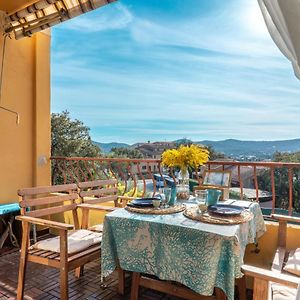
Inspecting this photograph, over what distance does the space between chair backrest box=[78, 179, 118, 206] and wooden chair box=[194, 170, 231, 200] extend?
999mm

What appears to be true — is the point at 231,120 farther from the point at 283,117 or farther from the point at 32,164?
the point at 32,164

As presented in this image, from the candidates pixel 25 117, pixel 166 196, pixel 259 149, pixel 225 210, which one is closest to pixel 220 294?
pixel 225 210

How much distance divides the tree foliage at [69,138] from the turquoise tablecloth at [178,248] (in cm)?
628

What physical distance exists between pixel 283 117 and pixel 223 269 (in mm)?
11978

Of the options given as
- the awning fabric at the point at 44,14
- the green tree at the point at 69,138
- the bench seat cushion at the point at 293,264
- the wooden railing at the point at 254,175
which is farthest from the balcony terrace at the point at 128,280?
the green tree at the point at 69,138

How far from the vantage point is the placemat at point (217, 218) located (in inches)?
66.4

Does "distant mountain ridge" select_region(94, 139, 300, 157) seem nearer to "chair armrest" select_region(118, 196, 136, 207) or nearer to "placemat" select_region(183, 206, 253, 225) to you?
"chair armrest" select_region(118, 196, 136, 207)

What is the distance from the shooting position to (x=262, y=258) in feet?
8.43

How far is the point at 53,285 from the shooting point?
2.51 metres

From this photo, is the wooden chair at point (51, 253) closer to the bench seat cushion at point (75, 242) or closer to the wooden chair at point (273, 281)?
the bench seat cushion at point (75, 242)

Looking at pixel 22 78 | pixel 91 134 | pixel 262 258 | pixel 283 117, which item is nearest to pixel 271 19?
pixel 262 258

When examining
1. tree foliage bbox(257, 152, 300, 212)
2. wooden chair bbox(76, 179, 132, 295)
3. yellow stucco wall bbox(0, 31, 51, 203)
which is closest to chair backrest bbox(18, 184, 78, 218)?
wooden chair bbox(76, 179, 132, 295)

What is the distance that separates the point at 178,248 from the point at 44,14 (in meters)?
3.26

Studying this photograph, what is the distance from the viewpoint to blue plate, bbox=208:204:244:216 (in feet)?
5.91
